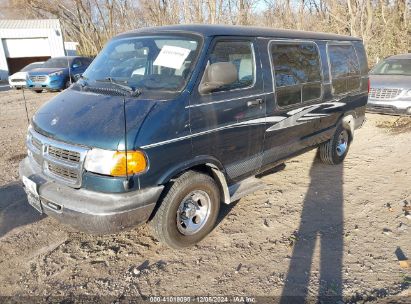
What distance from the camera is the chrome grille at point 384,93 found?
8078 mm

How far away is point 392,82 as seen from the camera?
831 centimetres

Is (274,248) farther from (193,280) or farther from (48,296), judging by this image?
(48,296)

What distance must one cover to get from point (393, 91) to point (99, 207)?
800 centimetres

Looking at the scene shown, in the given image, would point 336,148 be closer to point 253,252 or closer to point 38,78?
point 253,252

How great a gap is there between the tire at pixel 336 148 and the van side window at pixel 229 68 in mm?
2444

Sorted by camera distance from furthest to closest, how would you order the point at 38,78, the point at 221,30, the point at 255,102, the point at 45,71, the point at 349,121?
the point at 45,71, the point at 38,78, the point at 349,121, the point at 255,102, the point at 221,30

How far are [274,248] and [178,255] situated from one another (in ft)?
3.27

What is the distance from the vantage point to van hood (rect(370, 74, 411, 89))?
809 centimetres

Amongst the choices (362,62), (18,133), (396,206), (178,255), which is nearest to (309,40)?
(362,62)

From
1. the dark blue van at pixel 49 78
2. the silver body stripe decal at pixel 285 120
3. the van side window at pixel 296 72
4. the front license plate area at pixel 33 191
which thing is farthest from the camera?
the dark blue van at pixel 49 78

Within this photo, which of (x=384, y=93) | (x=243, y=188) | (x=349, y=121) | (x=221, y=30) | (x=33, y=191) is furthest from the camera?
(x=384, y=93)

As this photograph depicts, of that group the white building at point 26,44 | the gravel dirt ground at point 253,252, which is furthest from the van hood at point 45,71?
the white building at point 26,44

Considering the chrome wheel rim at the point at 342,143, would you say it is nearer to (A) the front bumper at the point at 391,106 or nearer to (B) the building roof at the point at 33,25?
(A) the front bumper at the point at 391,106

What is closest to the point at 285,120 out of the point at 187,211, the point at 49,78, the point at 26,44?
the point at 187,211
